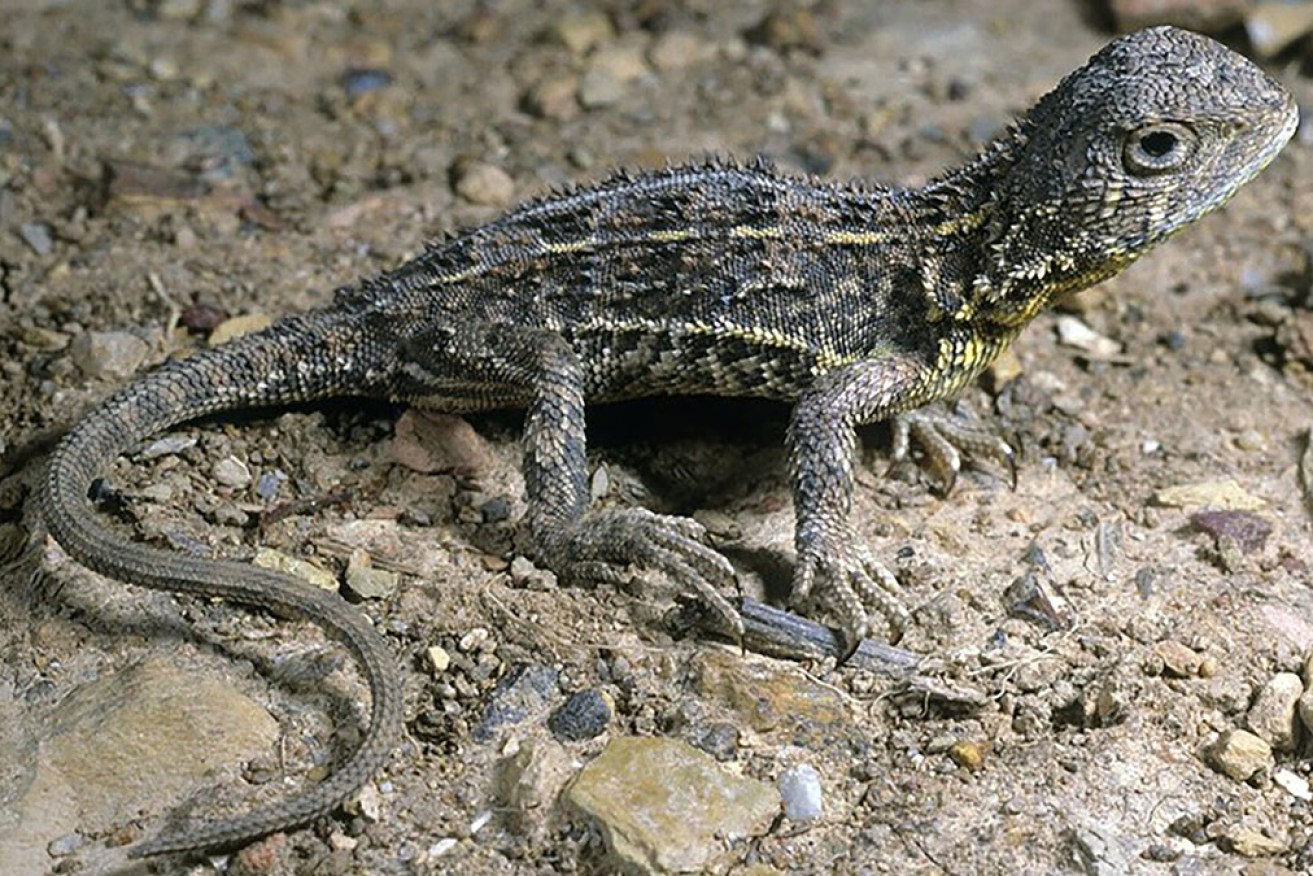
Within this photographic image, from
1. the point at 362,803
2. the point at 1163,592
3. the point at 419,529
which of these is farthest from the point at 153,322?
the point at 1163,592

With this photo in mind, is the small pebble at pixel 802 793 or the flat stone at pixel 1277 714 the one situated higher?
the flat stone at pixel 1277 714

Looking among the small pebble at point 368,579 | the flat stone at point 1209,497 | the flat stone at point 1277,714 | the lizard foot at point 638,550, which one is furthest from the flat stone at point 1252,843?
the small pebble at point 368,579

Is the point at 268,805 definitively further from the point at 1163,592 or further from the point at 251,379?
the point at 1163,592

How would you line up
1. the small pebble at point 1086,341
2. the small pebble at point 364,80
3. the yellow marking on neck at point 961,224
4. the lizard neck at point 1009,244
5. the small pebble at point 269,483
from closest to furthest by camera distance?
the lizard neck at point 1009,244 < the yellow marking on neck at point 961,224 < the small pebble at point 269,483 < the small pebble at point 1086,341 < the small pebble at point 364,80

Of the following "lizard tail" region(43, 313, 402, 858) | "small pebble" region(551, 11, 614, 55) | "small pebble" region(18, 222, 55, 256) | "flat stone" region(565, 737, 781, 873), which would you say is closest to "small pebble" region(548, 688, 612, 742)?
"flat stone" region(565, 737, 781, 873)

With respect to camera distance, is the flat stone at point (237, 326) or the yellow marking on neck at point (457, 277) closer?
the yellow marking on neck at point (457, 277)

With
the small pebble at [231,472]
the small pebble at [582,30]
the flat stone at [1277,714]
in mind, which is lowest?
the small pebble at [231,472]

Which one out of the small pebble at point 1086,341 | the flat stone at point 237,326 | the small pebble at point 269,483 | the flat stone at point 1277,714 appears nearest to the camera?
the flat stone at point 1277,714

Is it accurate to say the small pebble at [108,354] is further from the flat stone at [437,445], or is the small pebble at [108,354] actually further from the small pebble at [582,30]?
the small pebble at [582,30]
